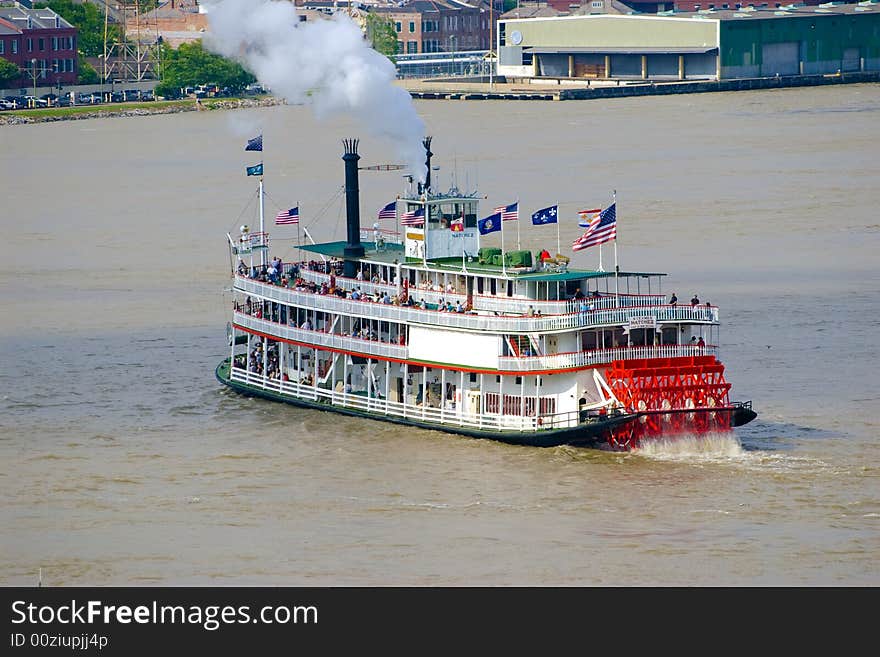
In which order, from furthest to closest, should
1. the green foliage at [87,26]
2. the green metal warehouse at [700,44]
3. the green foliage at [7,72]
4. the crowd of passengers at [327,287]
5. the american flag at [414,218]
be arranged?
1. the green foliage at [87,26]
2. the green metal warehouse at [700,44]
3. the green foliage at [7,72]
4. the american flag at [414,218]
5. the crowd of passengers at [327,287]

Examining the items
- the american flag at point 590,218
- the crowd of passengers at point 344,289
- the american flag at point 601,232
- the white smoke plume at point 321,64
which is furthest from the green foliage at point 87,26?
the american flag at point 601,232

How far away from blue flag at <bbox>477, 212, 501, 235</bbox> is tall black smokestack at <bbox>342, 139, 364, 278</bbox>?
13.4ft

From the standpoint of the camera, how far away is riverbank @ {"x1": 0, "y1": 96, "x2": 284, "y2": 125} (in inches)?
5438

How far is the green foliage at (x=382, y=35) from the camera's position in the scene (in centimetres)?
18443

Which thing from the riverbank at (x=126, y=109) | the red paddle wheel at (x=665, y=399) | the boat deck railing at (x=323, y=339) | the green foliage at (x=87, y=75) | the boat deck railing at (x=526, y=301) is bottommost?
the red paddle wheel at (x=665, y=399)

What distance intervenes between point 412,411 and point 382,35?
146 metres

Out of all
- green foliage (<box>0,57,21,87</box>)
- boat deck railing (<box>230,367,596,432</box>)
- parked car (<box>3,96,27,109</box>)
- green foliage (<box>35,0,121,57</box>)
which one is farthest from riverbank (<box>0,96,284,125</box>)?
boat deck railing (<box>230,367,596,432</box>)

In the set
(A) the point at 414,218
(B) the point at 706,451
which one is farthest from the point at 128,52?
(B) the point at 706,451

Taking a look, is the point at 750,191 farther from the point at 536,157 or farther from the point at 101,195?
the point at 101,195

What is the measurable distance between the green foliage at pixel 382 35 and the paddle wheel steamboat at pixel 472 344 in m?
136

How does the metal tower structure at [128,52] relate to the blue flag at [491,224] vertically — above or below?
above

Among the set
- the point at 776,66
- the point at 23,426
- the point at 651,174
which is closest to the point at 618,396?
the point at 23,426

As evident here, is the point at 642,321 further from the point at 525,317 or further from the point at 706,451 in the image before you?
the point at 706,451

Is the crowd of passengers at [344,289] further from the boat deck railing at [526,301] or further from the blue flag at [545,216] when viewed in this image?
the blue flag at [545,216]
